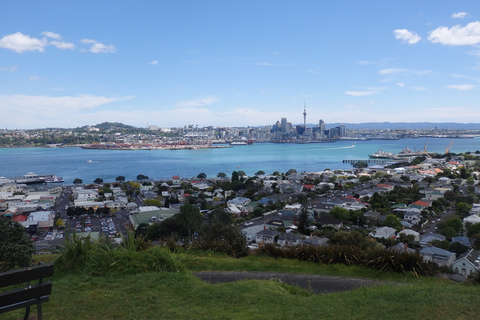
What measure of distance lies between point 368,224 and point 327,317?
26.3 feet

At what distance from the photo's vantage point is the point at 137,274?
2064mm

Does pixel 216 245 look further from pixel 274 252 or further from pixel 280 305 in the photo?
pixel 280 305

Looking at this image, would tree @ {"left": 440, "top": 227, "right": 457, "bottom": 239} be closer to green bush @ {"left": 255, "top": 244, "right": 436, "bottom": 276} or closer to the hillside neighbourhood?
the hillside neighbourhood

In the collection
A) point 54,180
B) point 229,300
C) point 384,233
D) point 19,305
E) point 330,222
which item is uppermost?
point 19,305

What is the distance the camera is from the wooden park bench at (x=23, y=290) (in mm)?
1256

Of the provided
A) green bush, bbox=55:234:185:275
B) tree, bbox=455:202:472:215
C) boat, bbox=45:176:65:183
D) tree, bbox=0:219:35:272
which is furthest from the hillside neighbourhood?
boat, bbox=45:176:65:183

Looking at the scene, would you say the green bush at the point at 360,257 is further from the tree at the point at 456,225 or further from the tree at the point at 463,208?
the tree at the point at 463,208

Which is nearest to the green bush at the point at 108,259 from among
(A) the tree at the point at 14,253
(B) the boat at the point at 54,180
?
(A) the tree at the point at 14,253

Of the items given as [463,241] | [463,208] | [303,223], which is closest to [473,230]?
[463,241]

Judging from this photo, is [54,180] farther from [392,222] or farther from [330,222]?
[392,222]

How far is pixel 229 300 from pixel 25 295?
86 cm

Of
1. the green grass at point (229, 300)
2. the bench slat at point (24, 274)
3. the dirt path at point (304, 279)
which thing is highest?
the bench slat at point (24, 274)

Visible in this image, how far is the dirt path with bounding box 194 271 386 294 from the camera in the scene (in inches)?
83.0

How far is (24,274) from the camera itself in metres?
1.30
